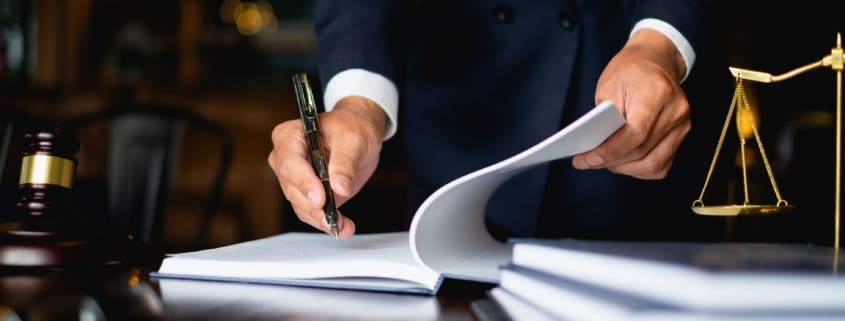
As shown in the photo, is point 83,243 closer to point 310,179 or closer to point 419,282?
point 310,179

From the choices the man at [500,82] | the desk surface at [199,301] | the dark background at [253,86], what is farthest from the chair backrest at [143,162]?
the desk surface at [199,301]

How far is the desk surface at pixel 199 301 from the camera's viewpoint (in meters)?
0.49

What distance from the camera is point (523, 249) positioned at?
1.67 ft

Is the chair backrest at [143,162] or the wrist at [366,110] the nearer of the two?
the wrist at [366,110]

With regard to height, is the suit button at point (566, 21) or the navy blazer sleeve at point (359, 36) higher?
the suit button at point (566, 21)

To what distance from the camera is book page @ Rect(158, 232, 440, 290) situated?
0.60 m

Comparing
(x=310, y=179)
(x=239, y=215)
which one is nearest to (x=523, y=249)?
(x=310, y=179)

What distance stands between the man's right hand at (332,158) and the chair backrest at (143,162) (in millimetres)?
1066

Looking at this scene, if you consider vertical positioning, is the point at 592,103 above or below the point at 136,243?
above

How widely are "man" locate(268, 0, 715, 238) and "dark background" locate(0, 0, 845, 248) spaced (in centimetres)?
12

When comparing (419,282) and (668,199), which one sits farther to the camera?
(668,199)

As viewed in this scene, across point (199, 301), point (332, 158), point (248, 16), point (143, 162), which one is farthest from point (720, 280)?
point (248, 16)

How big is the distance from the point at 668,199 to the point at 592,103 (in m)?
0.18

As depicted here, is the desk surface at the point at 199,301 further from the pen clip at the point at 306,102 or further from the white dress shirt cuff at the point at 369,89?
the white dress shirt cuff at the point at 369,89
